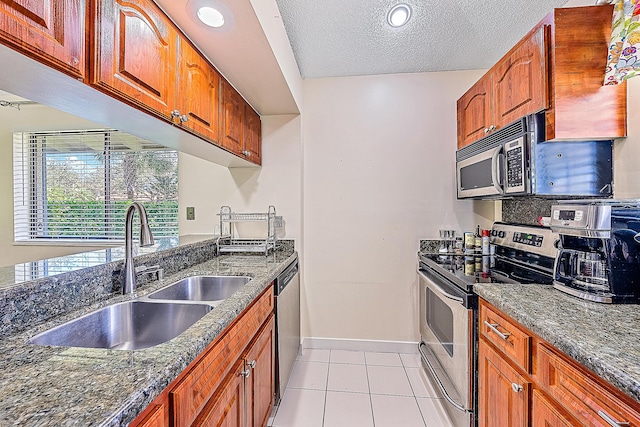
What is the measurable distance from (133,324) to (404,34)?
7.67ft

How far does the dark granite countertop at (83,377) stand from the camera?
542 mm

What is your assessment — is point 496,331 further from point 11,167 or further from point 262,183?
point 11,167

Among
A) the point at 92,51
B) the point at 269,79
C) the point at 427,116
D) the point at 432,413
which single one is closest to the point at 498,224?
the point at 427,116

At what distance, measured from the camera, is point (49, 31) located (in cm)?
77

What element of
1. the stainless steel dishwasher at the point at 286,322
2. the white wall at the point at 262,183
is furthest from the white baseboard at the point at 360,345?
the white wall at the point at 262,183

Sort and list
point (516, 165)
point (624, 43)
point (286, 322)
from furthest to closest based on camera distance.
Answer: point (286, 322) → point (516, 165) → point (624, 43)

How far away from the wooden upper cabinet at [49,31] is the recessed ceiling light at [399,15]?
1680 mm

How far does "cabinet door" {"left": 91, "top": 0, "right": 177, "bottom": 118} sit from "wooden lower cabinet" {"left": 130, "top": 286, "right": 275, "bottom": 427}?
891 mm

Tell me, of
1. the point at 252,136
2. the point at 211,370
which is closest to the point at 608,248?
the point at 211,370

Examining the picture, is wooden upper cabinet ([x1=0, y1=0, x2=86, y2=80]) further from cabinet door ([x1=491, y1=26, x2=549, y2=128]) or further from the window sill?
the window sill

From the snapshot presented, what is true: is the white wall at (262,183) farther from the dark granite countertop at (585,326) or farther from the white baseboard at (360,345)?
the dark granite countertop at (585,326)

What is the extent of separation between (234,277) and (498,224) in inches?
76.7

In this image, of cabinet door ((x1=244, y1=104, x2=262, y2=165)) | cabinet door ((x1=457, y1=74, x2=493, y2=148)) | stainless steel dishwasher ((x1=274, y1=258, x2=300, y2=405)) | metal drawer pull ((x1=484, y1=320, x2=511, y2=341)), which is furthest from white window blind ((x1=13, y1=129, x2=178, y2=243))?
metal drawer pull ((x1=484, y1=320, x2=511, y2=341))

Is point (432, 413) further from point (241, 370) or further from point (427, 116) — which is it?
point (427, 116)
